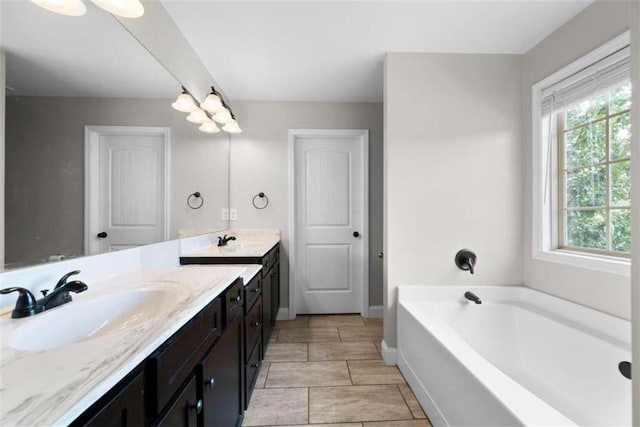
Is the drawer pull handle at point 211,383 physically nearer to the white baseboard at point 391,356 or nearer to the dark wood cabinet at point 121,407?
the dark wood cabinet at point 121,407

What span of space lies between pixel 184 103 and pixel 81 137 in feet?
2.75

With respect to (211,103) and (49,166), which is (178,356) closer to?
(49,166)

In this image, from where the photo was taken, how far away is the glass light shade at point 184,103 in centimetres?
179

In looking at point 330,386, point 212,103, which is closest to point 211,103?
point 212,103

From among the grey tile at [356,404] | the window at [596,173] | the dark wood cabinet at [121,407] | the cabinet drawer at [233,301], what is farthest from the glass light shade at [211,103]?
the window at [596,173]

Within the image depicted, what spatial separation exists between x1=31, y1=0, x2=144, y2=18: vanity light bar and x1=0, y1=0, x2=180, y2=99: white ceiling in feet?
0.08

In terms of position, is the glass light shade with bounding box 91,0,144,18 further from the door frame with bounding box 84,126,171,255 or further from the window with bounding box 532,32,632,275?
the window with bounding box 532,32,632,275

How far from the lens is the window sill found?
55.3 inches

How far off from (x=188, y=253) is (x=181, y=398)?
1299 mm

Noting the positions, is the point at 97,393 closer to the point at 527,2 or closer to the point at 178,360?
the point at 178,360

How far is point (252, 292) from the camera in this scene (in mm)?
1673

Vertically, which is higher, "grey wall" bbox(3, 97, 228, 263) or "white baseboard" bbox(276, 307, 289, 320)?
"grey wall" bbox(3, 97, 228, 263)

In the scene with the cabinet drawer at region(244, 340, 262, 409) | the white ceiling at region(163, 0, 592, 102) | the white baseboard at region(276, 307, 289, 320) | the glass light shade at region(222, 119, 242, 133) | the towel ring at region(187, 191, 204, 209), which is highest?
the white ceiling at region(163, 0, 592, 102)

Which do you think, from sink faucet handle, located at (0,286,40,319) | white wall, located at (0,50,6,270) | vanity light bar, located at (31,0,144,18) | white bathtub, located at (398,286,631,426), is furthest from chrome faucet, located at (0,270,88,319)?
white bathtub, located at (398,286,631,426)
